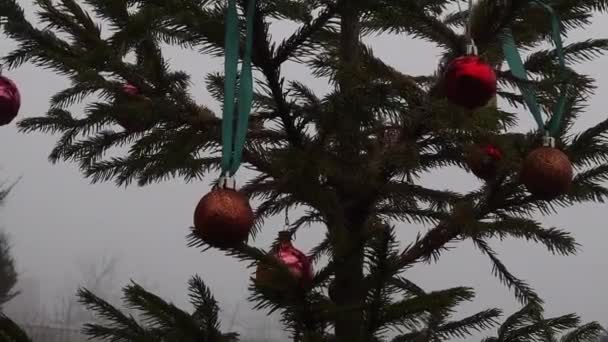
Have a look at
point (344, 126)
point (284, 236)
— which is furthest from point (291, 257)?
point (344, 126)

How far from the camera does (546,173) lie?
0.78 meters

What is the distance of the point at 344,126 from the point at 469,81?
0.59 ft

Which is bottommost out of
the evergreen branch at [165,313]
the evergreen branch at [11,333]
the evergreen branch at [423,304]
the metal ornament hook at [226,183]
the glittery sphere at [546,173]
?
the evergreen branch at [11,333]

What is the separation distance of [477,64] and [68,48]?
1.76 feet

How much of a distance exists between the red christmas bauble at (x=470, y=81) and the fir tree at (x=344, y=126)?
0.08 metres

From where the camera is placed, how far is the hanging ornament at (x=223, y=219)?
0.69 m

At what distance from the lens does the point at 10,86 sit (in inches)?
40.4

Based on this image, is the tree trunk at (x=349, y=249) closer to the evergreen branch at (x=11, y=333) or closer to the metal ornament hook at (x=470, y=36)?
the metal ornament hook at (x=470, y=36)

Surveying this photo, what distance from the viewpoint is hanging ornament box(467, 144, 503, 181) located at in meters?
1.04

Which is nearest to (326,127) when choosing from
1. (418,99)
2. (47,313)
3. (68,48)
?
(418,99)

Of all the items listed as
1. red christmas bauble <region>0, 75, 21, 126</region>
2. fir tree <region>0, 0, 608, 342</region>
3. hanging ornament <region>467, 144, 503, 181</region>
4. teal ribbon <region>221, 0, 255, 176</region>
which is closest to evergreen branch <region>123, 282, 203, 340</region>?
fir tree <region>0, 0, 608, 342</region>

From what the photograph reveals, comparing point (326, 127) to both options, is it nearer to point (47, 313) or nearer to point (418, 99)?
point (418, 99)

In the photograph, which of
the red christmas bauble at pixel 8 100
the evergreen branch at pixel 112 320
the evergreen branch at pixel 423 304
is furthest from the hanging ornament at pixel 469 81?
the red christmas bauble at pixel 8 100

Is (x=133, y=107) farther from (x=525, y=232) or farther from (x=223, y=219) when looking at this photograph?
(x=525, y=232)
